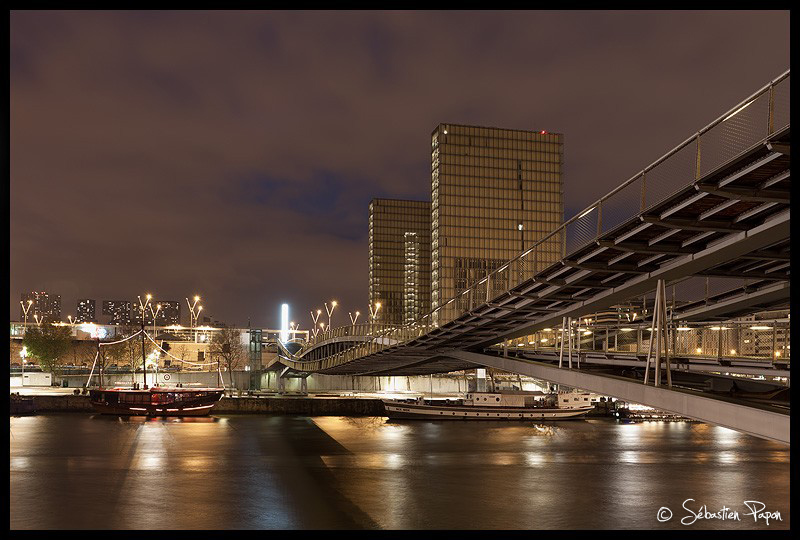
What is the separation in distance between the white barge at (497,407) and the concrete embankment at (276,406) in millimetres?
2305

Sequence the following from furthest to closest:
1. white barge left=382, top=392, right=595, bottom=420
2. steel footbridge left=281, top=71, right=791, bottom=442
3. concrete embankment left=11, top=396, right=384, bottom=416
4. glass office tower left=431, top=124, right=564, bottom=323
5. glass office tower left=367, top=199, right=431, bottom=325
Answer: glass office tower left=367, top=199, right=431, bottom=325 < glass office tower left=431, top=124, right=564, bottom=323 < concrete embankment left=11, top=396, right=384, bottom=416 < white barge left=382, top=392, right=595, bottom=420 < steel footbridge left=281, top=71, right=791, bottom=442

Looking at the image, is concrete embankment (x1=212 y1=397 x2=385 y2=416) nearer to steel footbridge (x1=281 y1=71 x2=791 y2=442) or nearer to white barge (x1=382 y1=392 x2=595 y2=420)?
white barge (x1=382 y1=392 x2=595 y2=420)

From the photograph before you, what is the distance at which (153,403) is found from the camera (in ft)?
214

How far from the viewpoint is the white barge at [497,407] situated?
63.7 meters

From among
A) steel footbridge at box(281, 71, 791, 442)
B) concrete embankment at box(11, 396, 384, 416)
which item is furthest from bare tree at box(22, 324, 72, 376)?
steel footbridge at box(281, 71, 791, 442)

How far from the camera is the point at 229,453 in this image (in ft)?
135

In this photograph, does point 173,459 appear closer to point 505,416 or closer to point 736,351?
point 736,351

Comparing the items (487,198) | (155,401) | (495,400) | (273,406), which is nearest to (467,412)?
(495,400)

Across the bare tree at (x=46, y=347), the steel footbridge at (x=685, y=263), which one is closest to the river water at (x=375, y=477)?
the steel footbridge at (x=685, y=263)

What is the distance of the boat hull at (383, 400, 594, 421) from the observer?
63594mm

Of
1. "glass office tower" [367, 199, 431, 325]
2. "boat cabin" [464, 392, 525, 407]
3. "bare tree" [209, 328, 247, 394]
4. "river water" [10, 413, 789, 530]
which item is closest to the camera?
"river water" [10, 413, 789, 530]

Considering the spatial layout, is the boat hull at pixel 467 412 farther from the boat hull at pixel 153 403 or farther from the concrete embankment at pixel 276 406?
the boat hull at pixel 153 403

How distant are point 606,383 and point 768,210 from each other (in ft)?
27.7

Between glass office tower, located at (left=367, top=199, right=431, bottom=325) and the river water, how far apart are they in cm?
12638
